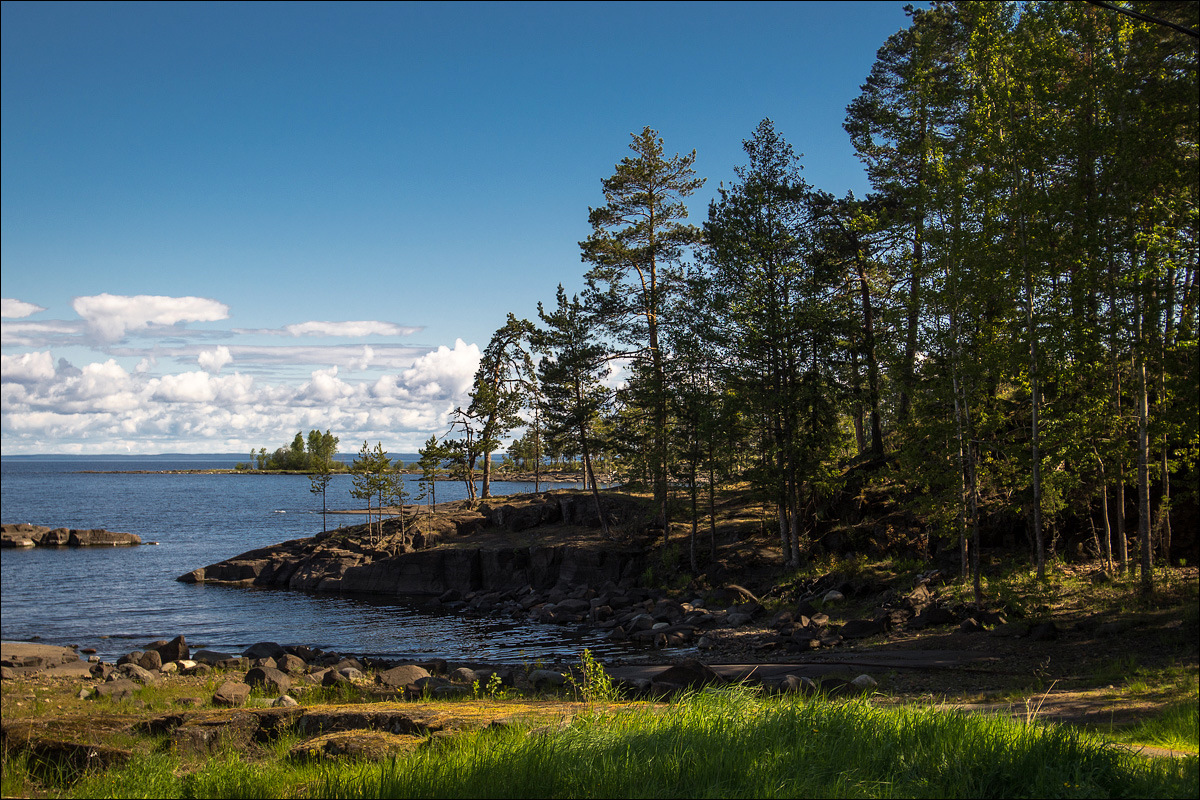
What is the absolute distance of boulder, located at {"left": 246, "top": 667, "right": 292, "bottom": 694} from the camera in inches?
623

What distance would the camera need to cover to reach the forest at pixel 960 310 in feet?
46.1

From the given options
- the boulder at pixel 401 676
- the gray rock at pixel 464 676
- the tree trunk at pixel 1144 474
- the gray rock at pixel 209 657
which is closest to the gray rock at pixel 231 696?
the boulder at pixel 401 676

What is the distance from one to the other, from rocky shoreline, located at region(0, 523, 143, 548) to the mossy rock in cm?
5915

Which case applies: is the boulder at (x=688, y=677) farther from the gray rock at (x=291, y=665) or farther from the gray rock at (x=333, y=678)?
the gray rock at (x=291, y=665)

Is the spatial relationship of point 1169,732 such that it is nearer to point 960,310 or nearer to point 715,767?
point 715,767

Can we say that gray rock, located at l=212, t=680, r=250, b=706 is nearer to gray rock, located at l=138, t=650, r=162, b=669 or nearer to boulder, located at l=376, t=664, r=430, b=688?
boulder, located at l=376, t=664, r=430, b=688

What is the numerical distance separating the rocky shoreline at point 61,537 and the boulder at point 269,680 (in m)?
48.3

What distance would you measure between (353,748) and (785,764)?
12.9 feet

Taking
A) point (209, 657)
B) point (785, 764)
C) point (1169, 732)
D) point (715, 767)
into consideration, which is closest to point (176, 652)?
point (209, 657)

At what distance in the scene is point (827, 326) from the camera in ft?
84.4

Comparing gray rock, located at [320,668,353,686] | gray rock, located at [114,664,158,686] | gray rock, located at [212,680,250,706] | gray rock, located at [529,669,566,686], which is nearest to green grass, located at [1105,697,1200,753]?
gray rock, located at [529,669,566,686]

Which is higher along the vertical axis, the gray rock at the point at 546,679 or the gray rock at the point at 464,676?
the gray rock at the point at 546,679

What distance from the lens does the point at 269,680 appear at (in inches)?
640

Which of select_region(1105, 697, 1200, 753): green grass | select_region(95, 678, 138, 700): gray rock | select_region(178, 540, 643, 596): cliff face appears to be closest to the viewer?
select_region(1105, 697, 1200, 753): green grass
